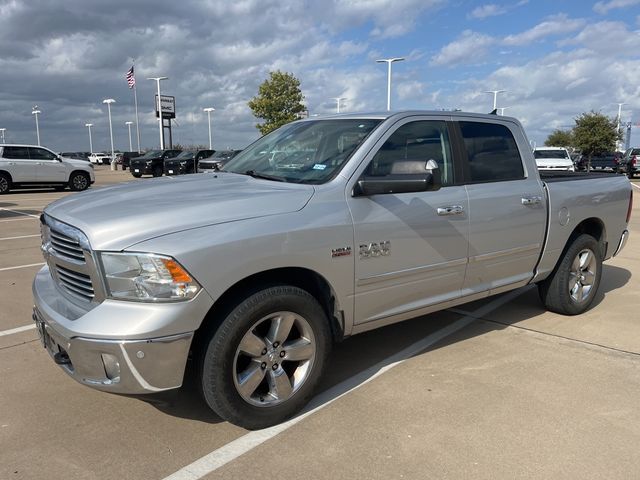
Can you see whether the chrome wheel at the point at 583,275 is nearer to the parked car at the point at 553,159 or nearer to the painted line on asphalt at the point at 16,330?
the painted line on asphalt at the point at 16,330

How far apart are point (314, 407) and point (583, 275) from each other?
3365mm

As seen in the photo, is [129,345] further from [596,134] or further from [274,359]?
[596,134]

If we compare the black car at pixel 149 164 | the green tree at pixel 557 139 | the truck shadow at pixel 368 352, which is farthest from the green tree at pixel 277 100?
the green tree at pixel 557 139

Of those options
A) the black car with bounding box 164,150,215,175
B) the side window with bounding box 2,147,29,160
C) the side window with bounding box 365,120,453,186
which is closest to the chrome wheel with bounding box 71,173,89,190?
the side window with bounding box 2,147,29,160

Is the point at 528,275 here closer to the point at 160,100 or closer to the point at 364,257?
the point at 364,257

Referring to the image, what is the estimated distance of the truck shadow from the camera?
3373mm

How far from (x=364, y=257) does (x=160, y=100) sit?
50819 millimetres

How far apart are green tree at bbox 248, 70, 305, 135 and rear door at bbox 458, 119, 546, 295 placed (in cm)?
3427

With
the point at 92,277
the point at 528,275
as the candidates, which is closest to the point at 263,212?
A: the point at 92,277

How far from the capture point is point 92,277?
2662 millimetres

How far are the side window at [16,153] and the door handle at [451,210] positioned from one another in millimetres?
20126

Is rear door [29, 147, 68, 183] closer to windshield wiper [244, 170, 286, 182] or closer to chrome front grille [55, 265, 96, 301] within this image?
windshield wiper [244, 170, 286, 182]

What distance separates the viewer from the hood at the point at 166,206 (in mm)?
2654

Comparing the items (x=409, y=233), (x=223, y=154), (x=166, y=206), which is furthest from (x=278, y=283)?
(x=223, y=154)
